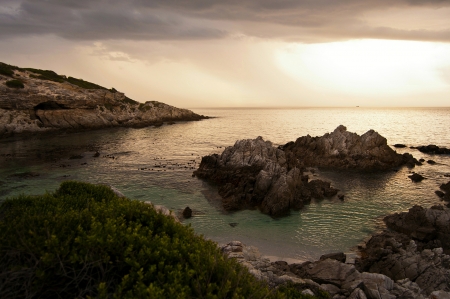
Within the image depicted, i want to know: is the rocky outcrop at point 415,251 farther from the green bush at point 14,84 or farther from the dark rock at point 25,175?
the green bush at point 14,84

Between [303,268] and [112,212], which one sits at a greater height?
[112,212]

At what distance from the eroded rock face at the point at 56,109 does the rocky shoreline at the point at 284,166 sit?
60.5m

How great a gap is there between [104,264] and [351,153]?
4730 centimetres

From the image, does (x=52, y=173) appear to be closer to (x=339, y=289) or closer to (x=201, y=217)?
(x=201, y=217)

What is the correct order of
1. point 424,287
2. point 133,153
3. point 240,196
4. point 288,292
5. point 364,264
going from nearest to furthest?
point 288,292, point 424,287, point 364,264, point 240,196, point 133,153

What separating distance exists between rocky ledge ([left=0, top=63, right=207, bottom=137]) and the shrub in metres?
78.4

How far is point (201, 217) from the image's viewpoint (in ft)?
88.5

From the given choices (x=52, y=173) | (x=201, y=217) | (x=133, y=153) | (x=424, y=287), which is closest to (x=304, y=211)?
→ (x=201, y=217)

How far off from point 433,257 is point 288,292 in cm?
1103

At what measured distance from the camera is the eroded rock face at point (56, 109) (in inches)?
2943

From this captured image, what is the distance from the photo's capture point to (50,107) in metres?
85.2

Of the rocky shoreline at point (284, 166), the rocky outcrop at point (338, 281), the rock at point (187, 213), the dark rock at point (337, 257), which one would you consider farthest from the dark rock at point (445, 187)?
the rock at point (187, 213)

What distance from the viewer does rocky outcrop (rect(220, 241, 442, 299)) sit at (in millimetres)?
12609

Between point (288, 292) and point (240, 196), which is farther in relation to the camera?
point (240, 196)
